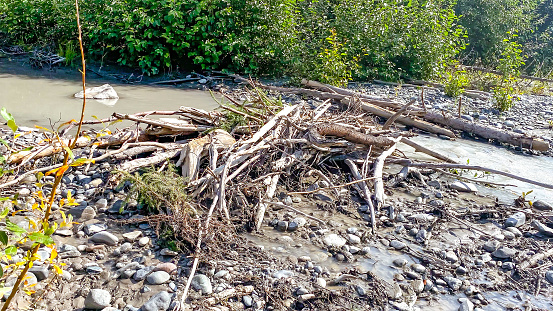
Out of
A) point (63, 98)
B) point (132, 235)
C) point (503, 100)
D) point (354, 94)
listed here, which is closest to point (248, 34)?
point (63, 98)

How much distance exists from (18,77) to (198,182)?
27.2 ft

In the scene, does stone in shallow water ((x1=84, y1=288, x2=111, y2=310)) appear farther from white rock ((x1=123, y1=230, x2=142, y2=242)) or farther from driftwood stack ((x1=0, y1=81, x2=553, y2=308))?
driftwood stack ((x1=0, y1=81, x2=553, y2=308))

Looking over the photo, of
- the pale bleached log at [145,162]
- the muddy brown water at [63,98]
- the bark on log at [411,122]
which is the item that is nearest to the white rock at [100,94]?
the muddy brown water at [63,98]

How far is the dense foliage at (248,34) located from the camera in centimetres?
1106

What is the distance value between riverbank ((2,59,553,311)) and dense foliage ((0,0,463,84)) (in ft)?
21.2

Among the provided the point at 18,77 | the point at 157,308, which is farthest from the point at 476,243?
the point at 18,77

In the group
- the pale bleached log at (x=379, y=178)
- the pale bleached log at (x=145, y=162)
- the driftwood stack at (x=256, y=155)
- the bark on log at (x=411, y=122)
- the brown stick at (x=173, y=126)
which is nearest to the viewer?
the driftwood stack at (x=256, y=155)

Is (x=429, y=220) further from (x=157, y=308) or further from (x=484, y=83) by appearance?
(x=484, y=83)

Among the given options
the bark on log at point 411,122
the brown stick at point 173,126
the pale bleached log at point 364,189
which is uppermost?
the brown stick at point 173,126

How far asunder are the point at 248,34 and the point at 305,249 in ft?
28.6

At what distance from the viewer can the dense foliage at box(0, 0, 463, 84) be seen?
11.1 metres

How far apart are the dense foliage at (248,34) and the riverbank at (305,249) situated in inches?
254

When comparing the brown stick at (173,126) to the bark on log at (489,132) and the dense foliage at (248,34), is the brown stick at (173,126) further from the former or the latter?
the dense foliage at (248,34)

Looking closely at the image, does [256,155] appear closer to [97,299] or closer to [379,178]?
[379,178]
